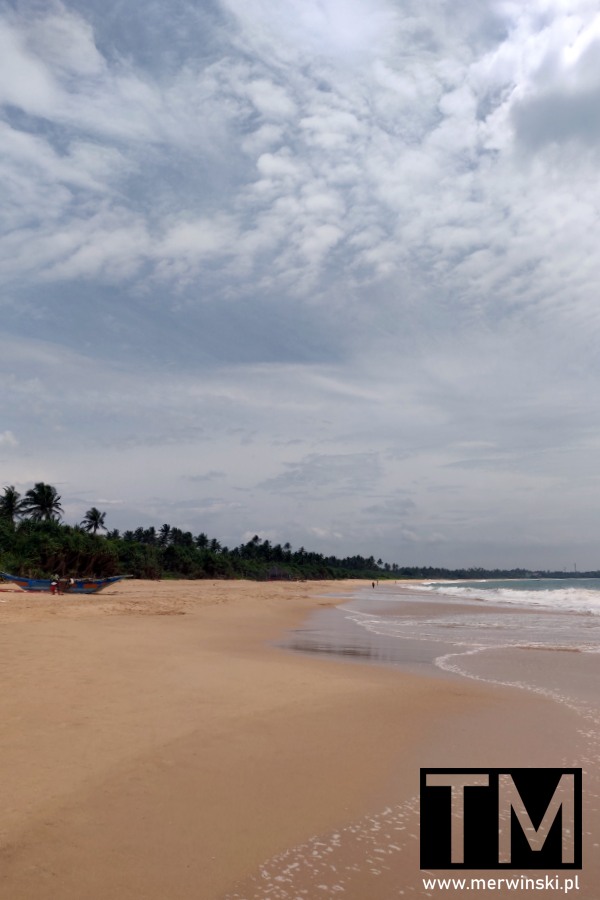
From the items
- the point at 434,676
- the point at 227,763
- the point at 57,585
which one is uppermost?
the point at 227,763

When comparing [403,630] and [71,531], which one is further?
[71,531]

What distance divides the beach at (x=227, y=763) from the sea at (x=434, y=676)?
3 centimetres

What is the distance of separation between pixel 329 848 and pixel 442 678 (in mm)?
7802

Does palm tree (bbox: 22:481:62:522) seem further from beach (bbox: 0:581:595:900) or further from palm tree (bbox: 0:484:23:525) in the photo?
beach (bbox: 0:581:595:900)

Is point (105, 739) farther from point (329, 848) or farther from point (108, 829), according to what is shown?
point (329, 848)

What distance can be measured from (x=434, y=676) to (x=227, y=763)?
22.7ft

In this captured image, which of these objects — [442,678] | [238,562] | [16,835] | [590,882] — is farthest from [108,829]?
[238,562]

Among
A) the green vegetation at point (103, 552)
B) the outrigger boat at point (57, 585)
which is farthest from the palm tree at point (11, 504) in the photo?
the outrigger boat at point (57, 585)

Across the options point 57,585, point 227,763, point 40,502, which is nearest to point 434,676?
point 227,763

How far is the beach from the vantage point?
13.8 ft

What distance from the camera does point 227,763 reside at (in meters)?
6.23

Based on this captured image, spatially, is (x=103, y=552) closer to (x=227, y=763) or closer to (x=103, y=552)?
(x=103, y=552)

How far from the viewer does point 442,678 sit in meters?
11.9

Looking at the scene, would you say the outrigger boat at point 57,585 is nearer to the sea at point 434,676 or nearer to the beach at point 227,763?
the sea at point 434,676
